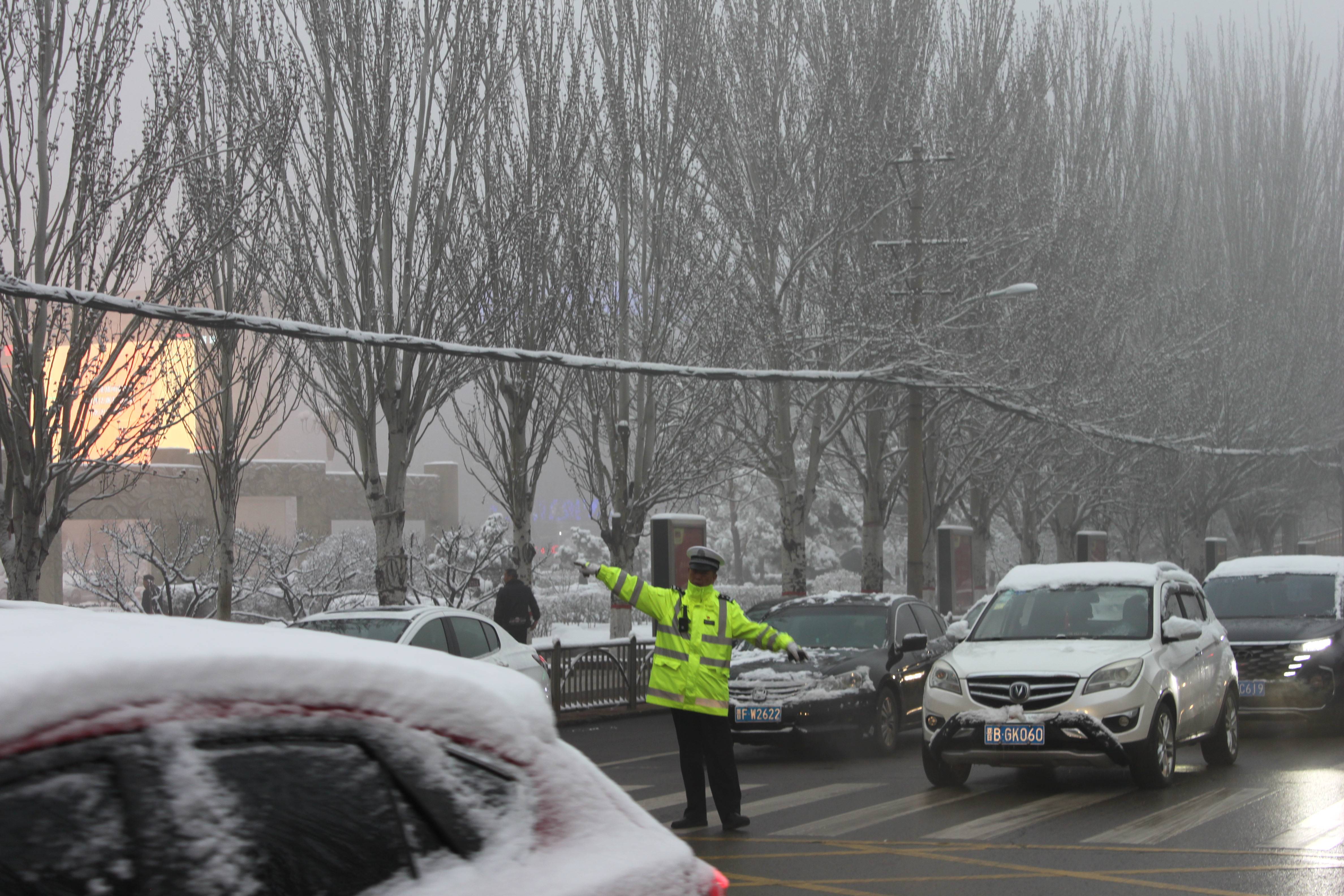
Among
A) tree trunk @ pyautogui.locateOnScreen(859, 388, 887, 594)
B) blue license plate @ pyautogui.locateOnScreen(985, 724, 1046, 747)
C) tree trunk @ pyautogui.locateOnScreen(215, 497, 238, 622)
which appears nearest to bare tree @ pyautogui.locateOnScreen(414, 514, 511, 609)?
tree trunk @ pyautogui.locateOnScreen(215, 497, 238, 622)

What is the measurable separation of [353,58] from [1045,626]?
42.9 feet

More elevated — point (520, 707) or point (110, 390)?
point (110, 390)

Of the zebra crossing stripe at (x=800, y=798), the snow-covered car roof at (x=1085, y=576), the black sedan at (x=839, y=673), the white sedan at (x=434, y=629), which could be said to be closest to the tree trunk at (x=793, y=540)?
the black sedan at (x=839, y=673)

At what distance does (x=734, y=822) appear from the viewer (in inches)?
357

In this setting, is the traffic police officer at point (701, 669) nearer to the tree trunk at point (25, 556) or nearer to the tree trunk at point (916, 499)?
the tree trunk at point (25, 556)

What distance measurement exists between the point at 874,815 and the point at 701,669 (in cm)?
184

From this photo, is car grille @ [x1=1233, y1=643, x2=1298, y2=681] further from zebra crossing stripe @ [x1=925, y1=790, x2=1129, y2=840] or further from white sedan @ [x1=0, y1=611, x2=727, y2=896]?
white sedan @ [x1=0, y1=611, x2=727, y2=896]

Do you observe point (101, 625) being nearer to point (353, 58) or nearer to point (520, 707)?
point (520, 707)

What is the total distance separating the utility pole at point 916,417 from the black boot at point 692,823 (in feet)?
42.5

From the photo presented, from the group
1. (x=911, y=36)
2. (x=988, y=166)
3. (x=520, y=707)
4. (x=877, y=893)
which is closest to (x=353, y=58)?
(x=911, y=36)

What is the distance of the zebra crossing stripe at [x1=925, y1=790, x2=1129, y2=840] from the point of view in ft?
29.3

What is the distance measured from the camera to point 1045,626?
12141 millimetres

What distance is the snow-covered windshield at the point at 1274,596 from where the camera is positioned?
15.9 meters

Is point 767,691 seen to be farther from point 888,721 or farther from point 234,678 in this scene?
point 234,678
